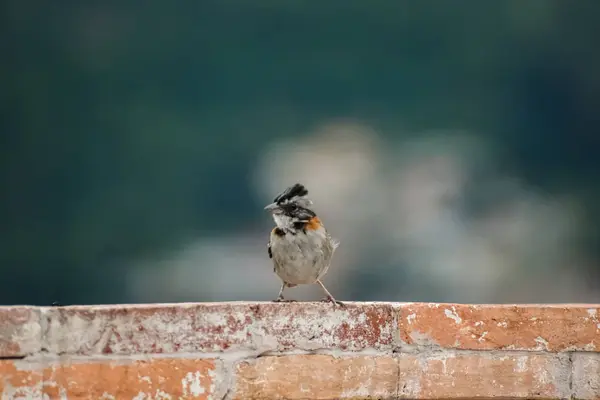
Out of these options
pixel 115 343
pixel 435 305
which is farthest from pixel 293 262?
pixel 115 343

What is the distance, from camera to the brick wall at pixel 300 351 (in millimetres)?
2432

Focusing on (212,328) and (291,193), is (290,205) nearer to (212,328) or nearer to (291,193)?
(291,193)

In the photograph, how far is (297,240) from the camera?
3.63 meters

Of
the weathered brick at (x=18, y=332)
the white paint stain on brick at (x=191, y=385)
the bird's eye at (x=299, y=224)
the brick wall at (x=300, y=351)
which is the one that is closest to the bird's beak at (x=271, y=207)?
the bird's eye at (x=299, y=224)

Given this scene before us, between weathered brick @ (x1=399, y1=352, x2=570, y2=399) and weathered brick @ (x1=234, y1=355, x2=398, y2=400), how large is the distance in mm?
64

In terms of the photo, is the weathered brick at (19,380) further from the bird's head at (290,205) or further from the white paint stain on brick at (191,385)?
the bird's head at (290,205)

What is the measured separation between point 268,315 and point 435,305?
520 mm

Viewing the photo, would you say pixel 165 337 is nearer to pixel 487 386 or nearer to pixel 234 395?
pixel 234 395

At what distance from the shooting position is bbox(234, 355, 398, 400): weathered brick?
8.25 ft

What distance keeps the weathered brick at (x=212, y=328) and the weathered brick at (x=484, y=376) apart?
0.46 ft

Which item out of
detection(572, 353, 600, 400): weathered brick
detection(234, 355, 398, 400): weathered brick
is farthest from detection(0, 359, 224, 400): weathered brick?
detection(572, 353, 600, 400): weathered brick

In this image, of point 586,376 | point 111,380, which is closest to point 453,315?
point 586,376

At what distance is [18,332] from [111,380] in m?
0.29

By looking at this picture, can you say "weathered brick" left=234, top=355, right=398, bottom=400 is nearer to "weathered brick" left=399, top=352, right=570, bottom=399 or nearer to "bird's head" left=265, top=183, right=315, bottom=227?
"weathered brick" left=399, top=352, right=570, bottom=399
